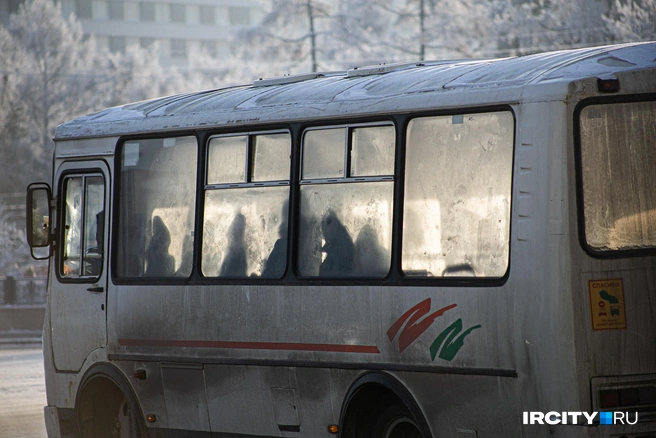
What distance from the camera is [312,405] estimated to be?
8.11 metres

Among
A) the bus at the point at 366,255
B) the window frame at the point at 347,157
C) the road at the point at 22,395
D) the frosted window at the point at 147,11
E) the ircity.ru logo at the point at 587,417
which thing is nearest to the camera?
the ircity.ru logo at the point at 587,417

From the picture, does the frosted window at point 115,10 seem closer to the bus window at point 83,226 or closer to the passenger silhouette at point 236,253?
the bus window at point 83,226

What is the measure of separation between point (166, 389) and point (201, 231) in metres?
1.22

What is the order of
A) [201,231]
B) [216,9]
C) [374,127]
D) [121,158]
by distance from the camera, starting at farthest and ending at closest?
1. [216,9]
2. [121,158]
3. [201,231]
4. [374,127]

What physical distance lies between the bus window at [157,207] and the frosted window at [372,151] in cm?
164

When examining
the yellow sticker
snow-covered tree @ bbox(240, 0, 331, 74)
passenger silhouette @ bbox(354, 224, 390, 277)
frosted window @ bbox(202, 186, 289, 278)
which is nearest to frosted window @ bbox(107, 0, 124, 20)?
snow-covered tree @ bbox(240, 0, 331, 74)

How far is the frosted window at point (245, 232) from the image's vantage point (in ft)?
27.8

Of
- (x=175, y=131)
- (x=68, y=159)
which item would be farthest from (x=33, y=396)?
(x=175, y=131)

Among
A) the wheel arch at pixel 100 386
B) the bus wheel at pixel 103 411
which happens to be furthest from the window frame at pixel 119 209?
the bus wheel at pixel 103 411

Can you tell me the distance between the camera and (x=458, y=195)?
7.29 m

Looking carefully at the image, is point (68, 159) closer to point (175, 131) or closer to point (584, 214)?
point (175, 131)

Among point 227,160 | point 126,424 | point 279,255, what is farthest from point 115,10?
point 279,255

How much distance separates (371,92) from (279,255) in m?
1.26

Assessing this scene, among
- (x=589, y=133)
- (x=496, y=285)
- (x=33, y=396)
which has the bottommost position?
(x=33, y=396)
